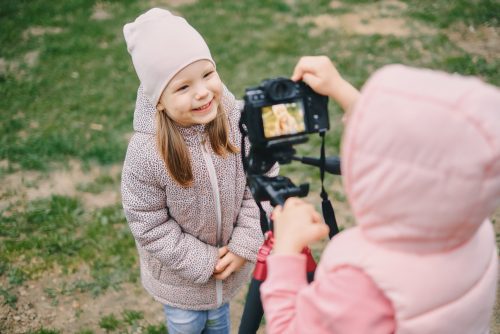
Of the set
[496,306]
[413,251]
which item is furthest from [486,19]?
[413,251]

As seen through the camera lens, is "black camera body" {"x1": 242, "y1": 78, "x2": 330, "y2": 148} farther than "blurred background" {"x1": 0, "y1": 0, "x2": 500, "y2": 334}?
No

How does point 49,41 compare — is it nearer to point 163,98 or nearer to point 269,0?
point 269,0

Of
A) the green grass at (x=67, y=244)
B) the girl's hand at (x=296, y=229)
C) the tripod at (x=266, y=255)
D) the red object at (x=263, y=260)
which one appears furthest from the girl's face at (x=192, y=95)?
the green grass at (x=67, y=244)

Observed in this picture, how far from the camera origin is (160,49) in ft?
5.80

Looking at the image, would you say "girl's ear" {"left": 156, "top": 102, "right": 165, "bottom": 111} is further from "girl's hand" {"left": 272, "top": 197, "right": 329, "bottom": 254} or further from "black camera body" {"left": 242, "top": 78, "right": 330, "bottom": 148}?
"girl's hand" {"left": 272, "top": 197, "right": 329, "bottom": 254}

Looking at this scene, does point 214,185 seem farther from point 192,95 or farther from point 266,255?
point 266,255

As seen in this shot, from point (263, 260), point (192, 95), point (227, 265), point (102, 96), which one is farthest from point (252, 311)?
point (102, 96)

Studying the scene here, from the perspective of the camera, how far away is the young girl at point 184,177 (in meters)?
1.81

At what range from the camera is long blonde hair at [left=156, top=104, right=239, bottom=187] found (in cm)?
186

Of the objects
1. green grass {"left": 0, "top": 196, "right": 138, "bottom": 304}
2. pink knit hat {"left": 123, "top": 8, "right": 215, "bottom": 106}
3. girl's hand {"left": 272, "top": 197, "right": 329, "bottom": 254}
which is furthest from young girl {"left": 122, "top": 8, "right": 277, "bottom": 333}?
green grass {"left": 0, "top": 196, "right": 138, "bottom": 304}

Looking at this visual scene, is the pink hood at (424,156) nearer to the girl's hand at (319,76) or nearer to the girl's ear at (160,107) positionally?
the girl's hand at (319,76)

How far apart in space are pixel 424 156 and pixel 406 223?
146 mm

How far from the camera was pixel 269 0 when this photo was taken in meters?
6.56

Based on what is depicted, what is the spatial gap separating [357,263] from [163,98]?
38.9 inches
